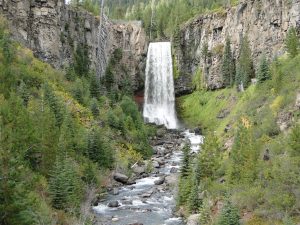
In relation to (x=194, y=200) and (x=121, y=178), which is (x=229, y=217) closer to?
(x=194, y=200)

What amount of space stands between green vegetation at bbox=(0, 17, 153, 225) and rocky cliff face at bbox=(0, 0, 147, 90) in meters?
3.88

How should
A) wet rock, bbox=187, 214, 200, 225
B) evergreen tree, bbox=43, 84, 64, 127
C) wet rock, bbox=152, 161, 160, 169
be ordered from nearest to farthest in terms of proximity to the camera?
wet rock, bbox=187, 214, 200, 225
evergreen tree, bbox=43, 84, 64, 127
wet rock, bbox=152, 161, 160, 169

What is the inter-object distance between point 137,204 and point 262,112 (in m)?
19.8

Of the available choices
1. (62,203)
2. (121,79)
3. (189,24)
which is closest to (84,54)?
(121,79)

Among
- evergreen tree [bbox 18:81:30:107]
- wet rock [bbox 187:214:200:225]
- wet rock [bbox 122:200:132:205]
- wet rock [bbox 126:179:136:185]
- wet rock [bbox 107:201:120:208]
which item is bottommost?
wet rock [bbox 126:179:136:185]

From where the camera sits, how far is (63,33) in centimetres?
8494

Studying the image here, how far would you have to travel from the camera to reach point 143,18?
12581 centimetres

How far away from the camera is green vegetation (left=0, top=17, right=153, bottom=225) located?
25641mm

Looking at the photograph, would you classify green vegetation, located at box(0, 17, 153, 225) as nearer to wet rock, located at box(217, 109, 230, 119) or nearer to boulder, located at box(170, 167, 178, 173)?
boulder, located at box(170, 167, 178, 173)

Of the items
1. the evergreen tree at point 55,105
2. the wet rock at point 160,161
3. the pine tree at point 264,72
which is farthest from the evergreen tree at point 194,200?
the pine tree at point 264,72

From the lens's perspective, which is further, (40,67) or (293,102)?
(40,67)

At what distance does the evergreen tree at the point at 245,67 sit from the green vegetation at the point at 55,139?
19500 millimetres

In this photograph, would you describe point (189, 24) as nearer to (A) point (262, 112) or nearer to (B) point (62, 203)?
(A) point (262, 112)

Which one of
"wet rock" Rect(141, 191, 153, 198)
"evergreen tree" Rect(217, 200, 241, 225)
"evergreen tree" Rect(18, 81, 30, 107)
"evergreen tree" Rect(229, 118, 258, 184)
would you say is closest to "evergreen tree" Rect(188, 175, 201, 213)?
"evergreen tree" Rect(229, 118, 258, 184)
